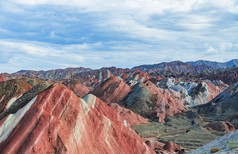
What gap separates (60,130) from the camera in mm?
19062

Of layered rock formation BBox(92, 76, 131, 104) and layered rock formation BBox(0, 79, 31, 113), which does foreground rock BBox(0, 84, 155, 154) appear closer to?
layered rock formation BBox(0, 79, 31, 113)

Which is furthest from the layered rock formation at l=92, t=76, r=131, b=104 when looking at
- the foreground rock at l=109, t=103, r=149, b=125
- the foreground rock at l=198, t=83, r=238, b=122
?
the foreground rock at l=198, t=83, r=238, b=122

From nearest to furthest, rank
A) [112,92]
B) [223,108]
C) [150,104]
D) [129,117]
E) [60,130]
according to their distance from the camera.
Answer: [60,130] < [129,117] < [150,104] < [223,108] < [112,92]

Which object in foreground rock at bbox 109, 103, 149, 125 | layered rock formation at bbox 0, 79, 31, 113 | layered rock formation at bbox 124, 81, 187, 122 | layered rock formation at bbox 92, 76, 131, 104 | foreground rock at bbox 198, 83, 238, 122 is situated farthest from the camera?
layered rock formation at bbox 92, 76, 131, 104

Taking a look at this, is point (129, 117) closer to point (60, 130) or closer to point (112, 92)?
point (112, 92)

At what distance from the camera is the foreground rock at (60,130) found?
18078mm

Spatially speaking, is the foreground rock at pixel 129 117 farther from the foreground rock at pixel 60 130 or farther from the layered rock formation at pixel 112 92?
the foreground rock at pixel 60 130

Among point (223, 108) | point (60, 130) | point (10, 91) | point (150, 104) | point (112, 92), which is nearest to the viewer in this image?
point (60, 130)

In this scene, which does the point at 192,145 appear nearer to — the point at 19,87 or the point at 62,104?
the point at 62,104

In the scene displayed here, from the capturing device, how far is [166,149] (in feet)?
131

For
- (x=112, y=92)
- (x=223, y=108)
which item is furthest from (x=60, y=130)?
(x=223, y=108)

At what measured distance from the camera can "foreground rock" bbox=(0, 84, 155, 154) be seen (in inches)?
712

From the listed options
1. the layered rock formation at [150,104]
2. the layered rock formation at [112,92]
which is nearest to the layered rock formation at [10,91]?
the layered rock formation at [150,104]

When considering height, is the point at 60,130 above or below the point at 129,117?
above
